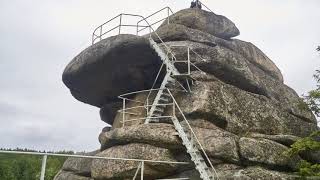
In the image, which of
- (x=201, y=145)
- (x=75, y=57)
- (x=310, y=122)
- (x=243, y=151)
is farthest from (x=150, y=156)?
(x=310, y=122)

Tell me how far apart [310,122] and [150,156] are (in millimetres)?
14046

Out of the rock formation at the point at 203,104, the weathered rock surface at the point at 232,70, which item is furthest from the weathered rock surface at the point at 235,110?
the weathered rock surface at the point at 232,70

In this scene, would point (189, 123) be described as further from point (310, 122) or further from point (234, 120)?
point (310, 122)

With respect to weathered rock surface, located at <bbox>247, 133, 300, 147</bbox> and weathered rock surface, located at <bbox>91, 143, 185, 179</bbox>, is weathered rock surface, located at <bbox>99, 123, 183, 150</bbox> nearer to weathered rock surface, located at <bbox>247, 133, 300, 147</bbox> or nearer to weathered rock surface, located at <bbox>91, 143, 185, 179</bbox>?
weathered rock surface, located at <bbox>91, 143, 185, 179</bbox>

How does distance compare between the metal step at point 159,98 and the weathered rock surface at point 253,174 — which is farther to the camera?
the metal step at point 159,98

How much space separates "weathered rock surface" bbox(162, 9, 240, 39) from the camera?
31.0 metres

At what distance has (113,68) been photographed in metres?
27.9

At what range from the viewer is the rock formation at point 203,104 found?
2077cm

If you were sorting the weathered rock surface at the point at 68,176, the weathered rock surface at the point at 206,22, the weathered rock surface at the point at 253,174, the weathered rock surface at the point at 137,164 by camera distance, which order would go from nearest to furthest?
the weathered rock surface at the point at 253,174
the weathered rock surface at the point at 137,164
the weathered rock surface at the point at 68,176
the weathered rock surface at the point at 206,22

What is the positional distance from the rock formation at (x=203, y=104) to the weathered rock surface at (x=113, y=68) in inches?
2.7

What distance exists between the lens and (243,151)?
2062 centimetres

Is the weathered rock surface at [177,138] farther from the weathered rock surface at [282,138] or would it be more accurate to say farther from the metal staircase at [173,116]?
the weathered rock surface at [282,138]

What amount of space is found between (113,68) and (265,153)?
12187 mm

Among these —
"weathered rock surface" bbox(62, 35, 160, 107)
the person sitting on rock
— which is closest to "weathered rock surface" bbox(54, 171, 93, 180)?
"weathered rock surface" bbox(62, 35, 160, 107)
